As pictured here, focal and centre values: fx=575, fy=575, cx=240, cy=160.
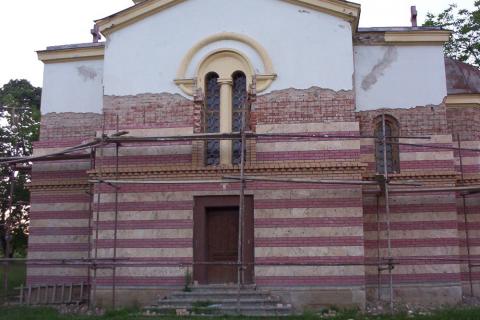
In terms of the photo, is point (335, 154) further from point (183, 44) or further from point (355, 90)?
point (183, 44)

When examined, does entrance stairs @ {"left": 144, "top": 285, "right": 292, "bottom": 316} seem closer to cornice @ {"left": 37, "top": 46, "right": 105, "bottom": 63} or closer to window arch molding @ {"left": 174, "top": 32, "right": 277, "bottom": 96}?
window arch molding @ {"left": 174, "top": 32, "right": 277, "bottom": 96}

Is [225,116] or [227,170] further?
[225,116]

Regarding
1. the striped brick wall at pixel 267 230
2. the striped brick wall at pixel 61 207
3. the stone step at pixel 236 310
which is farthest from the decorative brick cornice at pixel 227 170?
the stone step at pixel 236 310

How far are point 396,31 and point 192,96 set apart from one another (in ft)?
18.8

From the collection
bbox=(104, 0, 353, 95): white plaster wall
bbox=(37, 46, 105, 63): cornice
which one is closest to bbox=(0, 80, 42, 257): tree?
bbox=(37, 46, 105, 63): cornice

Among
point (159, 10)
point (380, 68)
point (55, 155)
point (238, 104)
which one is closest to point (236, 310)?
point (238, 104)

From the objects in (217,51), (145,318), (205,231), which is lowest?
(145,318)

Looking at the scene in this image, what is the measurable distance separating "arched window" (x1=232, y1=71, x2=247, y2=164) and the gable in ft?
7.70

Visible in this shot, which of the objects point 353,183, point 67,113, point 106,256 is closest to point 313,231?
point 353,183

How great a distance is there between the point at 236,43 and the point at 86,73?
16.6 feet

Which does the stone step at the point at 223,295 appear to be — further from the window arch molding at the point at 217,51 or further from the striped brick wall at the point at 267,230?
the window arch molding at the point at 217,51

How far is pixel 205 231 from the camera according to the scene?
14188 mm

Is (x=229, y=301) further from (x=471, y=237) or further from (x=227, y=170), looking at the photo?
(x=471, y=237)

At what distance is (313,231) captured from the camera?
44.5 feet
